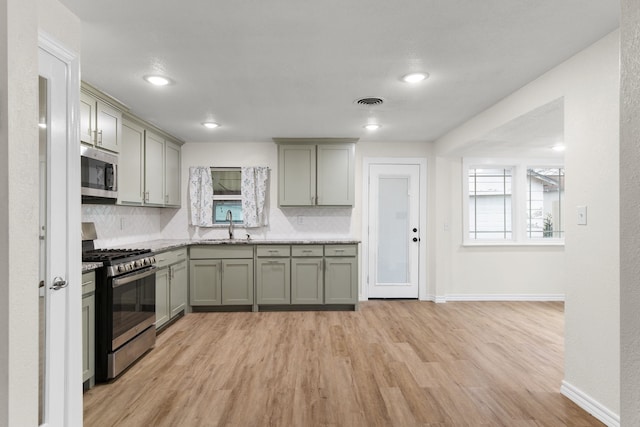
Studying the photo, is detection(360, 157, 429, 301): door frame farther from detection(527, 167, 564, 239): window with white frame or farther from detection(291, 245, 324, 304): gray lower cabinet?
detection(527, 167, 564, 239): window with white frame

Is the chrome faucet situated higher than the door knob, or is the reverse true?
the chrome faucet

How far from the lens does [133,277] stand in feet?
9.84

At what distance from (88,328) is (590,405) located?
135 inches

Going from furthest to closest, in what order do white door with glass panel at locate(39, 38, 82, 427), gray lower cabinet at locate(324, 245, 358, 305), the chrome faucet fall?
the chrome faucet < gray lower cabinet at locate(324, 245, 358, 305) < white door with glass panel at locate(39, 38, 82, 427)

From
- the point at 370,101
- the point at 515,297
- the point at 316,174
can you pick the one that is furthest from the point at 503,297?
the point at 370,101

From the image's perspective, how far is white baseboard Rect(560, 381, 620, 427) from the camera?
7.14ft

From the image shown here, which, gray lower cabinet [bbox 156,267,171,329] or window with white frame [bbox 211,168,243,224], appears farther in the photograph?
window with white frame [bbox 211,168,243,224]

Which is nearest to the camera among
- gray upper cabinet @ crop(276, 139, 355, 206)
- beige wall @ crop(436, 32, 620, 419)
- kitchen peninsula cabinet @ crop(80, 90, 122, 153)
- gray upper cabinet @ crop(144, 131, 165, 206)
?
beige wall @ crop(436, 32, 620, 419)

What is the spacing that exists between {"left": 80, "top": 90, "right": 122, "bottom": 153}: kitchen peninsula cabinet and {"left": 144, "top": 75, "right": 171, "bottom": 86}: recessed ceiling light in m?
0.55

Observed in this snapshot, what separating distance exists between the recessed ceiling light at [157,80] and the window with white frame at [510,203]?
4.38m

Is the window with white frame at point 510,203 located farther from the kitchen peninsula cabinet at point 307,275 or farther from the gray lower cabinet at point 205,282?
the gray lower cabinet at point 205,282

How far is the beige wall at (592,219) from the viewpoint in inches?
84.9

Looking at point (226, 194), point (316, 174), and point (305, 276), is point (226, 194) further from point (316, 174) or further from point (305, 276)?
point (305, 276)

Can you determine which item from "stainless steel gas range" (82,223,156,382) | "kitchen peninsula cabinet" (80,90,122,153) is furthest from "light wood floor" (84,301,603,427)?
"kitchen peninsula cabinet" (80,90,122,153)
